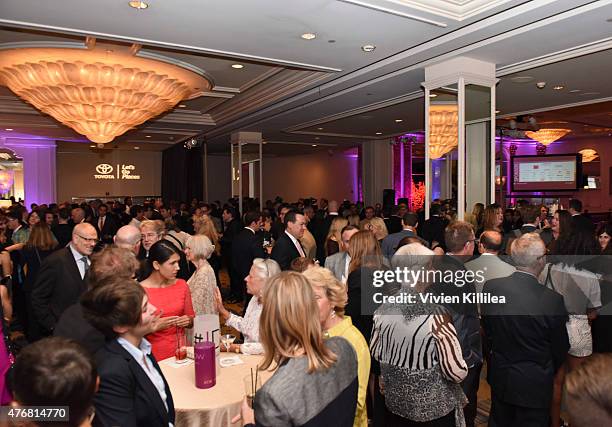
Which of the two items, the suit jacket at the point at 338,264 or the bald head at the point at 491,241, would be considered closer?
the bald head at the point at 491,241

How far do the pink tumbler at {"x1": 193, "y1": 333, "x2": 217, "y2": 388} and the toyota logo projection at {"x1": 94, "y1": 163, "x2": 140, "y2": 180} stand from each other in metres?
15.5

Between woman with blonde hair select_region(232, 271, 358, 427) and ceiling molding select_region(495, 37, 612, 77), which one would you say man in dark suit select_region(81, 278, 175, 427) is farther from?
ceiling molding select_region(495, 37, 612, 77)

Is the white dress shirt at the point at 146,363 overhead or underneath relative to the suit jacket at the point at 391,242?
underneath

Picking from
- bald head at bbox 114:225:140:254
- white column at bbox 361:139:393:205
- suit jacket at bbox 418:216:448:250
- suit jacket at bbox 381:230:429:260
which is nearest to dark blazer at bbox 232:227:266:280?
suit jacket at bbox 381:230:429:260

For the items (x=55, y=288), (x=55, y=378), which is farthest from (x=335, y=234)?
(x=55, y=378)

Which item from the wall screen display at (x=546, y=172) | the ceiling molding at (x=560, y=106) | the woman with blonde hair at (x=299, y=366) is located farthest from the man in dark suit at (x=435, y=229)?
the wall screen display at (x=546, y=172)

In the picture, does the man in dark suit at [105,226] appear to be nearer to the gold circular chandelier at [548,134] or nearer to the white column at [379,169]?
the white column at [379,169]

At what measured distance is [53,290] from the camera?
3.33 meters

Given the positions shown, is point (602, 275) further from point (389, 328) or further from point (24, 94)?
point (24, 94)

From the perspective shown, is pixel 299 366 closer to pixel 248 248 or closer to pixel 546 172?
pixel 248 248

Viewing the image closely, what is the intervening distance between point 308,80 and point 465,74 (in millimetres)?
2461

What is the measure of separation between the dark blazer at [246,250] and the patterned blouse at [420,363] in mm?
3299

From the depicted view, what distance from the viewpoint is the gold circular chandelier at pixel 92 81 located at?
18.2ft

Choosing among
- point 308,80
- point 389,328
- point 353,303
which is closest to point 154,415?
point 389,328
